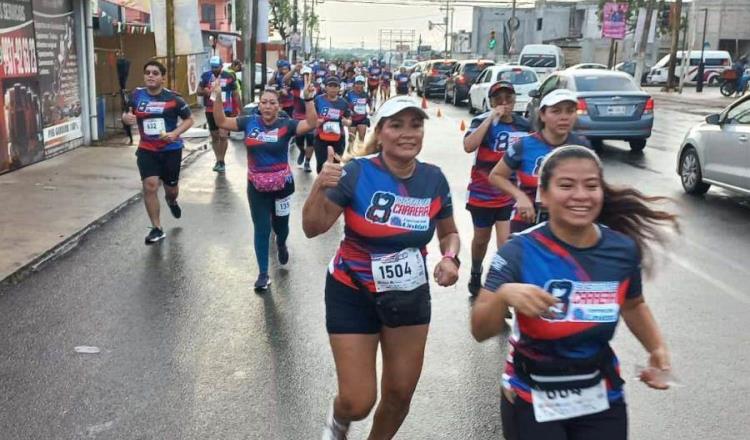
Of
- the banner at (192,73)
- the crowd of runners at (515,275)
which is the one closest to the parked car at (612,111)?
the crowd of runners at (515,275)

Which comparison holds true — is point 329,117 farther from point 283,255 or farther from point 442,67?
point 442,67

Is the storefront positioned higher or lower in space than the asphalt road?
higher

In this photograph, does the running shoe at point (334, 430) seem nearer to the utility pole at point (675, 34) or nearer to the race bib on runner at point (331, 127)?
the race bib on runner at point (331, 127)

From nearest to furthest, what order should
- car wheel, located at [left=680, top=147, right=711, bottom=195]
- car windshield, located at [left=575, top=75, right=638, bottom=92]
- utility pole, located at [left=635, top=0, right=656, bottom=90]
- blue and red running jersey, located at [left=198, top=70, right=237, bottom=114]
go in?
car wheel, located at [left=680, top=147, right=711, bottom=195] → blue and red running jersey, located at [left=198, top=70, right=237, bottom=114] → car windshield, located at [left=575, top=75, right=638, bottom=92] → utility pole, located at [left=635, top=0, right=656, bottom=90]

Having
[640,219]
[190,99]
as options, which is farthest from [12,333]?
[190,99]

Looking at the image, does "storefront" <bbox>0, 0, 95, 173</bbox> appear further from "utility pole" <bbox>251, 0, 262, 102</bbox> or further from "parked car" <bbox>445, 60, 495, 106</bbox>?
"parked car" <bbox>445, 60, 495, 106</bbox>

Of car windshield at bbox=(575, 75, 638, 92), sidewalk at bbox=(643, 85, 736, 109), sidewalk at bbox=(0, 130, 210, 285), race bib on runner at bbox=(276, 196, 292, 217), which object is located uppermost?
car windshield at bbox=(575, 75, 638, 92)

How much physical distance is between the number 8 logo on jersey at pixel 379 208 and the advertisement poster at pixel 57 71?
1185 centimetres

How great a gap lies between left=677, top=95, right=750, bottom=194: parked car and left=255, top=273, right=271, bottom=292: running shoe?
253 inches

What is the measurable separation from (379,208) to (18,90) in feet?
36.0

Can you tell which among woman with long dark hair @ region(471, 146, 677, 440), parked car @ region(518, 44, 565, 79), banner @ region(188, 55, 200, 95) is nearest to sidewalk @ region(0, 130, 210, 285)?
woman with long dark hair @ region(471, 146, 677, 440)

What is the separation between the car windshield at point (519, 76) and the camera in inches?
929

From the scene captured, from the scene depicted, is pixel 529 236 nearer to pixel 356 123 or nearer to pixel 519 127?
pixel 519 127

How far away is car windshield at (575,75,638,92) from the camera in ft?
52.2
